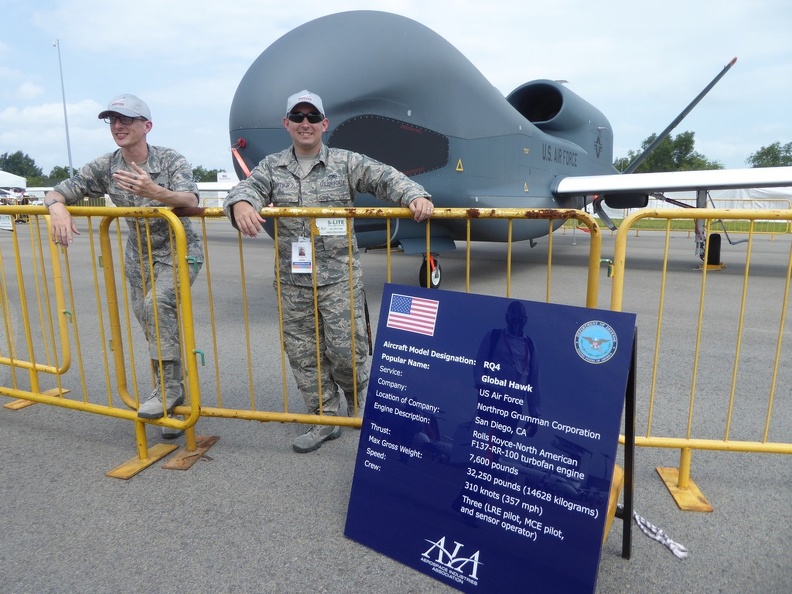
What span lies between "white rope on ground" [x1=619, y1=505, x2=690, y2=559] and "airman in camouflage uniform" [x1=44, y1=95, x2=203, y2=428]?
2501 millimetres

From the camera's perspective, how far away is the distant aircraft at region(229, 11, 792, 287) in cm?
519

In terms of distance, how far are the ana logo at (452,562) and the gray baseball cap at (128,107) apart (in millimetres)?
2633

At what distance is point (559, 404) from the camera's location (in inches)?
72.3

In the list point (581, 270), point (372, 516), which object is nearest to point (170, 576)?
point (372, 516)

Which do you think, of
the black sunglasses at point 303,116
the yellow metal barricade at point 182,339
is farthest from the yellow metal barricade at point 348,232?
the black sunglasses at point 303,116

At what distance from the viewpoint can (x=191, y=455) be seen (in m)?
2.96

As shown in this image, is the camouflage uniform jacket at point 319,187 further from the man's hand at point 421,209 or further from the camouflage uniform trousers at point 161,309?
the camouflage uniform trousers at point 161,309

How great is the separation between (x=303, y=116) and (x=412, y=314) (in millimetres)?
1279

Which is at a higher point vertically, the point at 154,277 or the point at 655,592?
the point at 154,277

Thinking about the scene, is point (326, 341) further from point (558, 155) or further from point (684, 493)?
point (558, 155)

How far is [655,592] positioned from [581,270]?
31.6ft

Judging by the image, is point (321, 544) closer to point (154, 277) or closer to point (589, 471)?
point (589, 471)

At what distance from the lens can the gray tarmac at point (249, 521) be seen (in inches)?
77.4

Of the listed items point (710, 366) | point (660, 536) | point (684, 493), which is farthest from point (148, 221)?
point (710, 366)
